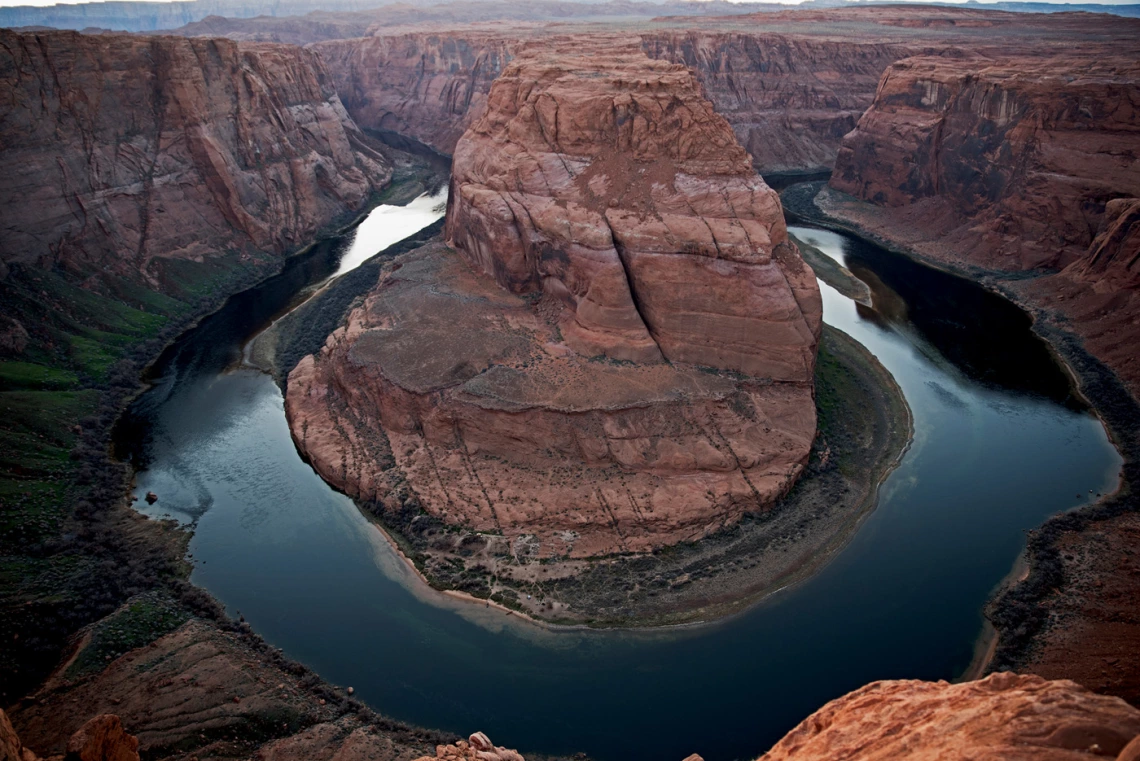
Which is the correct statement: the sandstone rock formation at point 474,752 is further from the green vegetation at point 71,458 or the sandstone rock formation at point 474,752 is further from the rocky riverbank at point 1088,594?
the rocky riverbank at point 1088,594

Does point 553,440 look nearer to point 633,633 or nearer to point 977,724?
point 633,633

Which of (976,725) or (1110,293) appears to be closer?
(976,725)

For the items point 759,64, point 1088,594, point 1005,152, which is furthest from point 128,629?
point 759,64

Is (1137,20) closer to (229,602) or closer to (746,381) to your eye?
(746,381)

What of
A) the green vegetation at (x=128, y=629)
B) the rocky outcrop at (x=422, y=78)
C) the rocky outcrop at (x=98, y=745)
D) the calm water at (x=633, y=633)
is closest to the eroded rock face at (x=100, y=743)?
the rocky outcrop at (x=98, y=745)

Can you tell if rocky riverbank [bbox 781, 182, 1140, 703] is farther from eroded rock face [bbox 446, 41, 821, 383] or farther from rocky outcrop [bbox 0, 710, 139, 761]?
rocky outcrop [bbox 0, 710, 139, 761]

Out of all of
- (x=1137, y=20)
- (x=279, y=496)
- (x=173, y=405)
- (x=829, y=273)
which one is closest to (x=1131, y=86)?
(x=829, y=273)
